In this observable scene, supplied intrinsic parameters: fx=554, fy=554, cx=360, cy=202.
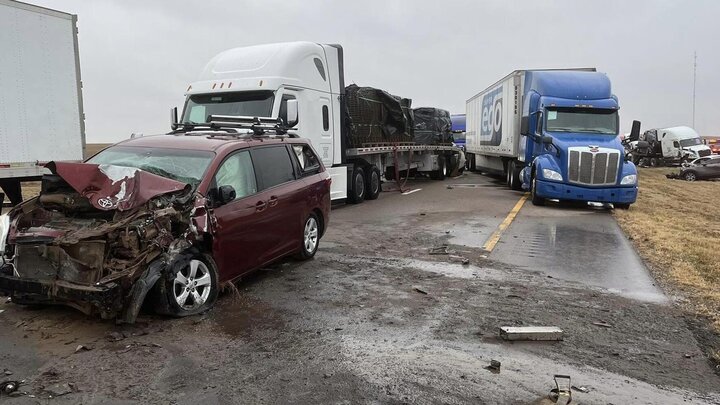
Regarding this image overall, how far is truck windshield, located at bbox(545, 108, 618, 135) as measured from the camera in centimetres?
1496

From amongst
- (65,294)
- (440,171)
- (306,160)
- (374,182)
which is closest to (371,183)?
(374,182)

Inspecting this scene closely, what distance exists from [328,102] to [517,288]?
794cm

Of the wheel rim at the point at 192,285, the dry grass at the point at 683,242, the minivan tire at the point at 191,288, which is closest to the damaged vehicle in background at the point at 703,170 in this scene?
the dry grass at the point at 683,242

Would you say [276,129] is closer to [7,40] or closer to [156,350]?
[156,350]

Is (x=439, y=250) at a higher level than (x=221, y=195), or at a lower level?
lower

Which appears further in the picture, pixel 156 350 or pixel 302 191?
pixel 302 191

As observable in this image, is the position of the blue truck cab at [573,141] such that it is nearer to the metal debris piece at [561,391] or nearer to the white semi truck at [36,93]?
the metal debris piece at [561,391]

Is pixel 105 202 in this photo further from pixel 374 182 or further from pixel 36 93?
pixel 374 182

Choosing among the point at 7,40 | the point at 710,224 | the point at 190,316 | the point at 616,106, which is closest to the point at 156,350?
the point at 190,316

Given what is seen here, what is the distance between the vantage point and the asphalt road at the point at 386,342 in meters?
3.74

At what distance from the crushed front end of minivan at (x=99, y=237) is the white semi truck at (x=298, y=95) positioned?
549 cm

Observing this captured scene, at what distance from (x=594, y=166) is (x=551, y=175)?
1.02 metres

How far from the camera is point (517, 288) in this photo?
6.45m

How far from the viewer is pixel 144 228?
15.2 feet
